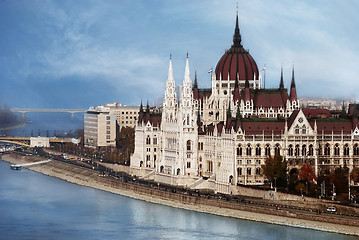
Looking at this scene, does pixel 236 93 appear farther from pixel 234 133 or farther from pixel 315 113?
pixel 234 133

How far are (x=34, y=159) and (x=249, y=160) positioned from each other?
60.8m

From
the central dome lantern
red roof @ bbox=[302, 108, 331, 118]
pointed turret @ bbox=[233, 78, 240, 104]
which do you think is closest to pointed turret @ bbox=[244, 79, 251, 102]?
pointed turret @ bbox=[233, 78, 240, 104]

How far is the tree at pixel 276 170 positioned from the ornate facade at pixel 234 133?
10.00 feet

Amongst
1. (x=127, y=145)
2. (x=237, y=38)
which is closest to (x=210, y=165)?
(x=237, y=38)

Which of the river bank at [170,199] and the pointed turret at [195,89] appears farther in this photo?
the pointed turret at [195,89]

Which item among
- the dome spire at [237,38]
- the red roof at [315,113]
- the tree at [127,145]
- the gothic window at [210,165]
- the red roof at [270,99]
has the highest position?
the dome spire at [237,38]

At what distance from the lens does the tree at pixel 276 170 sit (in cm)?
13400

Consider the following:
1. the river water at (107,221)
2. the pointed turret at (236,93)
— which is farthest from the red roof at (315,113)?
the river water at (107,221)

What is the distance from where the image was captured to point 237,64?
16188 centimetres

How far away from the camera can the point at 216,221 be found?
4963 inches

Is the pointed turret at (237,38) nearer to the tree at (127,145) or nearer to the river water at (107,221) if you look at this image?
the tree at (127,145)

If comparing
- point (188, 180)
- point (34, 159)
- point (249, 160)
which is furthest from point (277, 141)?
point (34, 159)

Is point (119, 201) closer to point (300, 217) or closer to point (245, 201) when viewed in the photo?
point (245, 201)

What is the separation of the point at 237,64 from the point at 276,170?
99.5 ft
